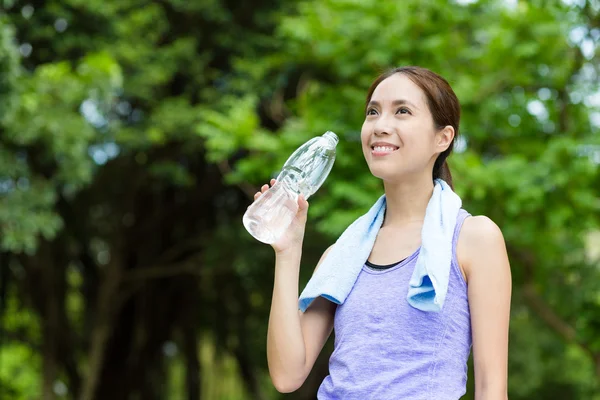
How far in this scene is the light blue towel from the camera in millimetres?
1539

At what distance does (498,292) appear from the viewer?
61.2 inches

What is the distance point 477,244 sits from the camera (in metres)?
1.58

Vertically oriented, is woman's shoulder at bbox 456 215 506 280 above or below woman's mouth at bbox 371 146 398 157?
below

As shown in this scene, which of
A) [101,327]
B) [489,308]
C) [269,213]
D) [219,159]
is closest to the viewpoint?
[489,308]

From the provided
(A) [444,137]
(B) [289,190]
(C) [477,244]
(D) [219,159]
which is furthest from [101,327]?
(C) [477,244]

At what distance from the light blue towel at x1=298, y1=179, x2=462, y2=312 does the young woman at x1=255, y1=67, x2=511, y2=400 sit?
2 centimetres

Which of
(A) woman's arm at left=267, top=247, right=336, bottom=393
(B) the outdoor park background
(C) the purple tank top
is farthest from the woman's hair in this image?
(B) the outdoor park background

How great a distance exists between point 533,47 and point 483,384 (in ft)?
18.3

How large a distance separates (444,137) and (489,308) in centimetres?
38

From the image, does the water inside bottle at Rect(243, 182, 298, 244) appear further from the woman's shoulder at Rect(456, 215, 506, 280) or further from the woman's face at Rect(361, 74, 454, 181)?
the woman's shoulder at Rect(456, 215, 506, 280)

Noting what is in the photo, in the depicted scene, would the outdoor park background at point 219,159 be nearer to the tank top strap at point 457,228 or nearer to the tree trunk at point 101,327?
the tree trunk at point 101,327

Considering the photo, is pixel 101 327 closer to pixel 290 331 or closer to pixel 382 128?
pixel 290 331

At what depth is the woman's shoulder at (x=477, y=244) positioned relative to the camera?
5.16ft

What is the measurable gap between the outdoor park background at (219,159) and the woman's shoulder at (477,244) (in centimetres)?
454
